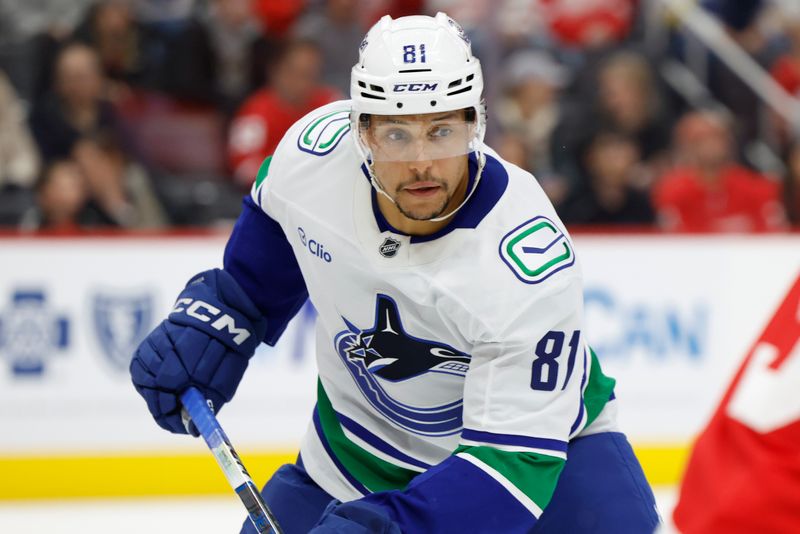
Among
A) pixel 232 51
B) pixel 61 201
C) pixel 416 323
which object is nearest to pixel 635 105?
pixel 232 51

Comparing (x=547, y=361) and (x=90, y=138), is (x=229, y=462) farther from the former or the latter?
(x=90, y=138)

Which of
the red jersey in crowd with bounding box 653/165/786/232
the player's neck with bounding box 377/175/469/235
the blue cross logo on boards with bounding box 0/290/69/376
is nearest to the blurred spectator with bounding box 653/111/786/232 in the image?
the red jersey in crowd with bounding box 653/165/786/232

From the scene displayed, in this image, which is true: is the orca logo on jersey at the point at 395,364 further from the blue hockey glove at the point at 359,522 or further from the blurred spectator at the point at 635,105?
the blurred spectator at the point at 635,105

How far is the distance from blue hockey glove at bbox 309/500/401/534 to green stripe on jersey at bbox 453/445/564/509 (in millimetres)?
170

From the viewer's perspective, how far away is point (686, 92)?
595 centimetres

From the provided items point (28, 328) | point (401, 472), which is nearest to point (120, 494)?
point (28, 328)

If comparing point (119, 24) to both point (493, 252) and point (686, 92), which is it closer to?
point (686, 92)

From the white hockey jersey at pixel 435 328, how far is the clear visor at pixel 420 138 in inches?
2.9

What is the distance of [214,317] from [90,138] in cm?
275

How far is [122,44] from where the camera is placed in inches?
202

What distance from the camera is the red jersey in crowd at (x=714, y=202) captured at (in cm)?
521

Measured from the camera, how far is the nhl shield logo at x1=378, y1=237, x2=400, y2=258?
2002 millimetres

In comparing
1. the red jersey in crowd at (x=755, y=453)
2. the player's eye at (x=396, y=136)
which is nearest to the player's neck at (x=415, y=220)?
the player's eye at (x=396, y=136)

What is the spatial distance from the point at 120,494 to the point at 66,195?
1105mm
